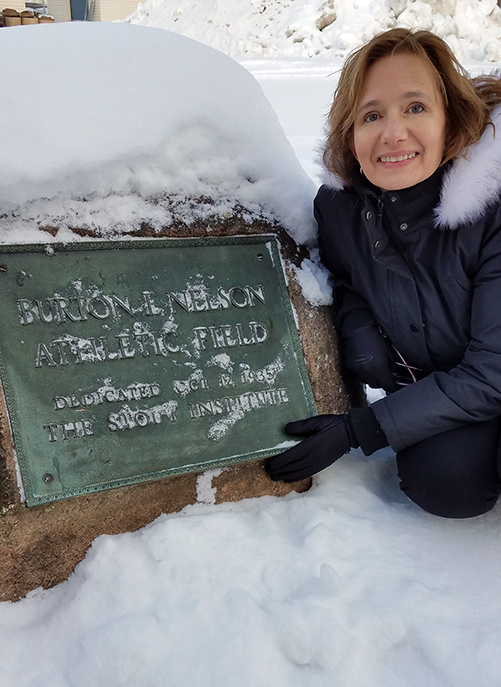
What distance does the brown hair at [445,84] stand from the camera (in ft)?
5.91

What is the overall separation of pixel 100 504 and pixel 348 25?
1452 centimetres

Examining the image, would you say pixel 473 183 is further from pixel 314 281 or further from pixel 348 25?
pixel 348 25

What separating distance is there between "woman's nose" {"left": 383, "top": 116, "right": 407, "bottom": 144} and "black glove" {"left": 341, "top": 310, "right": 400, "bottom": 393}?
0.62 meters

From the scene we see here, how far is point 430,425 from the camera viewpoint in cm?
186

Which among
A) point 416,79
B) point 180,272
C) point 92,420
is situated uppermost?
point 416,79

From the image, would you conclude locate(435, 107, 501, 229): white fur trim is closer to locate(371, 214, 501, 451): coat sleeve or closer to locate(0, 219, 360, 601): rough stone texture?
locate(371, 214, 501, 451): coat sleeve

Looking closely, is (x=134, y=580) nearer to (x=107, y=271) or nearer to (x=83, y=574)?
(x=83, y=574)

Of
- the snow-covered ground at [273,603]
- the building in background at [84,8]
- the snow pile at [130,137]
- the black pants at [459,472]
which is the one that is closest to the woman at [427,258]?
the black pants at [459,472]

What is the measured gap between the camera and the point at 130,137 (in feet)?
6.31

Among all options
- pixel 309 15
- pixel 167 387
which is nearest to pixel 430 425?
pixel 167 387

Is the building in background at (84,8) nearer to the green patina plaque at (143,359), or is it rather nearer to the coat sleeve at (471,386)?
the green patina plaque at (143,359)

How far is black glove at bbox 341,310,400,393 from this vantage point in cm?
212

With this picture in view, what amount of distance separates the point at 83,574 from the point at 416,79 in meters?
1.71

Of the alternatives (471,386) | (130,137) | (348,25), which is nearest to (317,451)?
(471,386)
